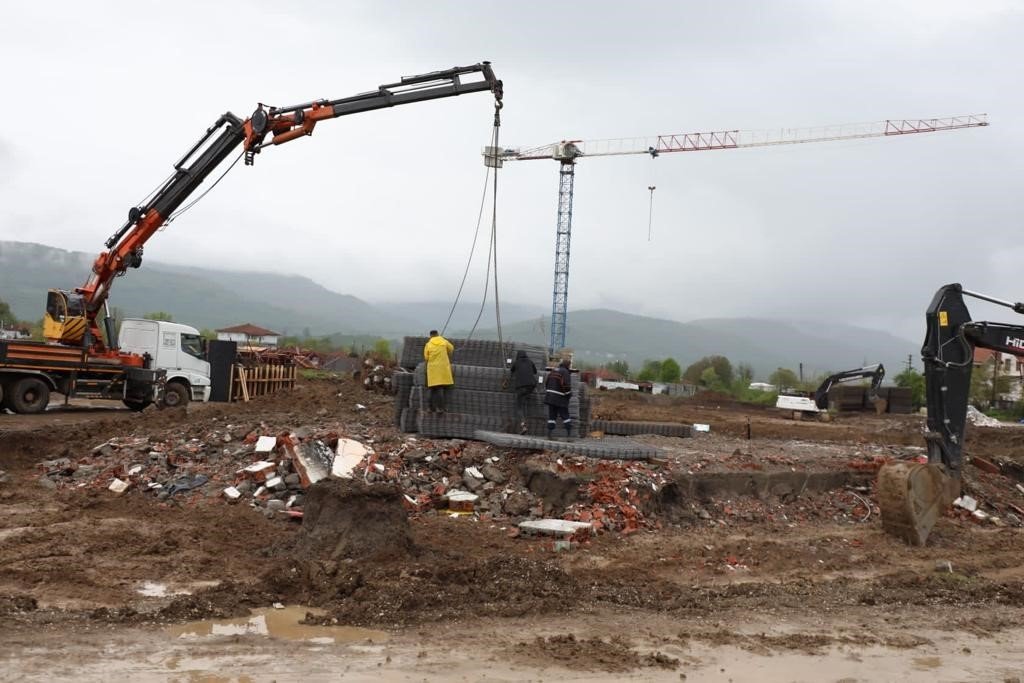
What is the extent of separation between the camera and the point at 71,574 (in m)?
8.06

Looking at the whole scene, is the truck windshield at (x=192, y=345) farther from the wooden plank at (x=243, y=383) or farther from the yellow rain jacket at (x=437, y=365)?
the yellow rain jacket at (x=437, y=365)

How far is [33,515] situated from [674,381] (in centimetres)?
6428

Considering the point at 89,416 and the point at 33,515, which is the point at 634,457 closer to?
the point at 33,515

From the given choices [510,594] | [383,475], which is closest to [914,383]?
[383,475]

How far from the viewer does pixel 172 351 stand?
2377 cm

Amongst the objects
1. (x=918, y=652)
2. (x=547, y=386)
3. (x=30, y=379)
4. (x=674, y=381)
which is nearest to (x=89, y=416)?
(x=30, y=379)

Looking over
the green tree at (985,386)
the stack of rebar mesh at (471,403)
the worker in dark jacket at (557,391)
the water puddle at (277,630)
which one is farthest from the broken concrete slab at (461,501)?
the green tree at (985,386)

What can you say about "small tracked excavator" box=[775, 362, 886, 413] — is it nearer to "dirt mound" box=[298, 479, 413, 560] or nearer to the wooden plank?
the wooden plank

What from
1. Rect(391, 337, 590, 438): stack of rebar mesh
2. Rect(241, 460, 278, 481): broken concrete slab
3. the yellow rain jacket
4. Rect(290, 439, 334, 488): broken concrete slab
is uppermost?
the yellow rain jacket

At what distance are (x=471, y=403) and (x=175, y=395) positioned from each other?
41.0 feet

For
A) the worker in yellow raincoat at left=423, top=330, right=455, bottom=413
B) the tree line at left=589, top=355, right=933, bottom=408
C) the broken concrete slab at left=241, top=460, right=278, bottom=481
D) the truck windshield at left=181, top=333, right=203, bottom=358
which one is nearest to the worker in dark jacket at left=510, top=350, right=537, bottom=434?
the worker in yellow raincoat at left=423, top=330, right=455, bottom=413

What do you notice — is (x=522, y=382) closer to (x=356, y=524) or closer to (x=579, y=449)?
(x=579, y=449)

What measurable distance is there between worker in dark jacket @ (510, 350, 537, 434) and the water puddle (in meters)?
7.38

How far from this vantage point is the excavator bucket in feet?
36.7
